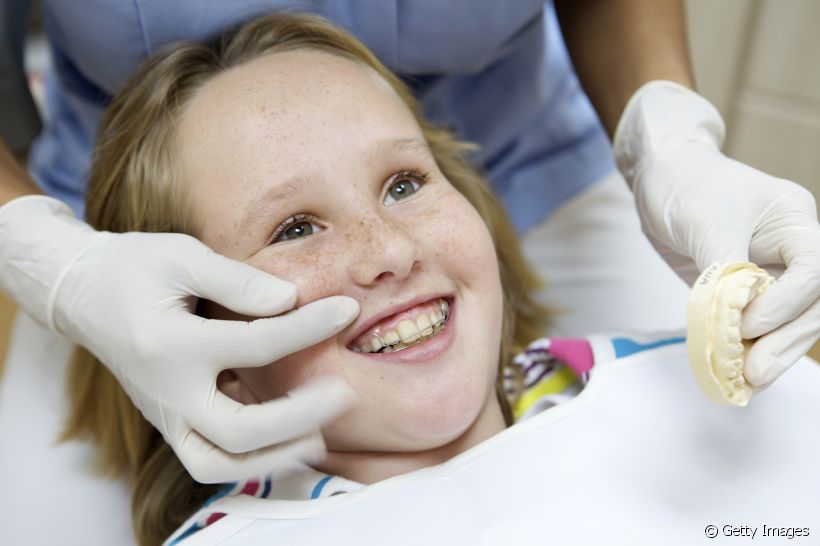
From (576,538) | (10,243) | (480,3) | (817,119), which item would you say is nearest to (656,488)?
(576,538)

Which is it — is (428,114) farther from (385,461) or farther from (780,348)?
(780,348)

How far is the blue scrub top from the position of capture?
1.25 m

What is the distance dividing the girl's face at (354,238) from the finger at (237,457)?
2.1 inches

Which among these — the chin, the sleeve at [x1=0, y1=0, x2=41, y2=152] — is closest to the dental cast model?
the chin

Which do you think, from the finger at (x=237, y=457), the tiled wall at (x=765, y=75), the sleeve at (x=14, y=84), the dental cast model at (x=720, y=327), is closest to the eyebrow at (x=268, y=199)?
the finger at (x=237, y=457)

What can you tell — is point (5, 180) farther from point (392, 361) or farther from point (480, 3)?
point (480, 3)

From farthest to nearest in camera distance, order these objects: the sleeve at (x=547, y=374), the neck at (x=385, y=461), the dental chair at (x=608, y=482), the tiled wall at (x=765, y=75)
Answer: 1. the tiled wall at (x=765, y=75)
2. the sleeve at (x=547, y=374)
3. the neck at (x=385, y=461)
4. the dental chair at (x=608, y=482)

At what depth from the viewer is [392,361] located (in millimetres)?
1002

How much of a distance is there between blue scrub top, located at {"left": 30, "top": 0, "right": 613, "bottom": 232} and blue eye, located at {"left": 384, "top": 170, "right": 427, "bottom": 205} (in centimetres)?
31

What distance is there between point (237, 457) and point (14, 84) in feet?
2.91

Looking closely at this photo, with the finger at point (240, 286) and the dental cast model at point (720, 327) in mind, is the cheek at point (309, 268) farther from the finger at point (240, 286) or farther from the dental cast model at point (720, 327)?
the dental cast model at point (720, 327)

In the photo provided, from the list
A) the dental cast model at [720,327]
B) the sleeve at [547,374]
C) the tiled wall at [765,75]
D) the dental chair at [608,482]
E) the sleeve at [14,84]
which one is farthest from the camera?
the tiled wall at [765,75]

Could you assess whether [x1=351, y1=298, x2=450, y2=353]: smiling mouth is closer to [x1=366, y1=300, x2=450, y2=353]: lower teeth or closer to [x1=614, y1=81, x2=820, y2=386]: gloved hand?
[x1=366, y1=300, x2=450, y2=353]: lower teeth

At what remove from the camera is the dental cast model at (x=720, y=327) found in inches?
34.8
